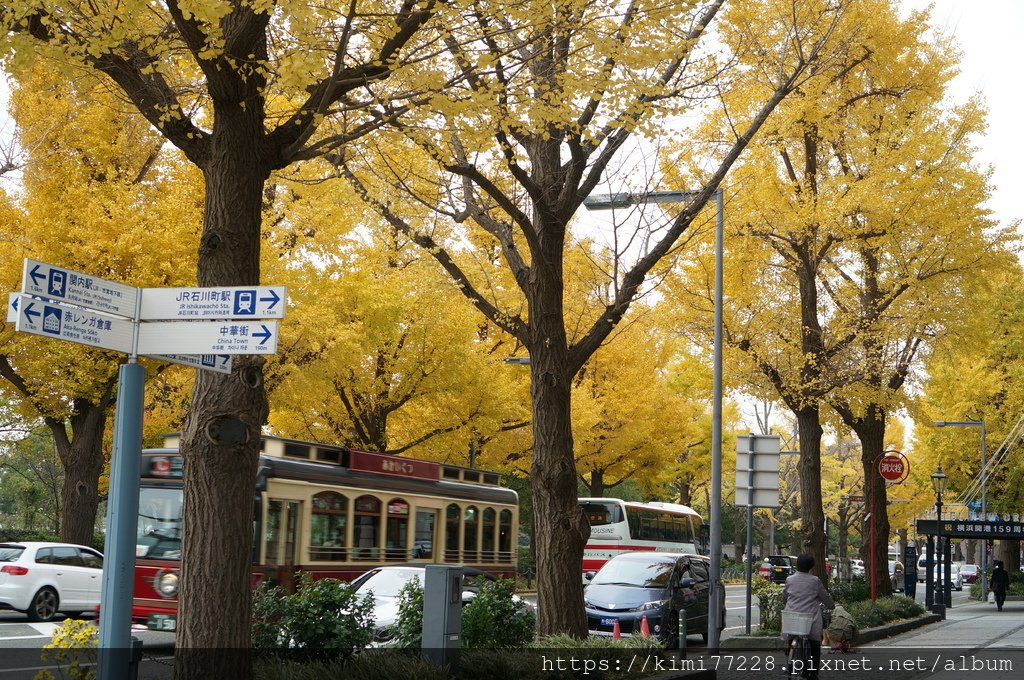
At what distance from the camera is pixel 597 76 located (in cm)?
980

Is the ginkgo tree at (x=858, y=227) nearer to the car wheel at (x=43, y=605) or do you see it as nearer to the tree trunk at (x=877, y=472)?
the tree trunk at (x=877, y=472)

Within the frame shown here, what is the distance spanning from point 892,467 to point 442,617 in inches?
612

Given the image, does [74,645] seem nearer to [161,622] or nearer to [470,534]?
[161,622]

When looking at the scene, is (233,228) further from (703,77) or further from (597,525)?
(597,525)

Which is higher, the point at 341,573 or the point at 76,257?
the point at 76,257

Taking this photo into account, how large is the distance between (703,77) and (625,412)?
26974mm

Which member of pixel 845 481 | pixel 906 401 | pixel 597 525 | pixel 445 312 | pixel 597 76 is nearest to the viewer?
pixel 597 76

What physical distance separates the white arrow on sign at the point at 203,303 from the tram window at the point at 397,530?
44.0 feet

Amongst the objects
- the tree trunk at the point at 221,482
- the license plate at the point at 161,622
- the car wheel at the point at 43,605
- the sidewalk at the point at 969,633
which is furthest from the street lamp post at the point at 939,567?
the tree trunk at the point at 221,482

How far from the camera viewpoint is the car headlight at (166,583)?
15297 mm

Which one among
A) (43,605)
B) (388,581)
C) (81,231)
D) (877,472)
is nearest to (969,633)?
(877,472)

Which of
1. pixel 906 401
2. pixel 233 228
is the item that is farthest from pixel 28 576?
pixel 906 401

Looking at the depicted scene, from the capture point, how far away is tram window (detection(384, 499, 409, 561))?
2000cm

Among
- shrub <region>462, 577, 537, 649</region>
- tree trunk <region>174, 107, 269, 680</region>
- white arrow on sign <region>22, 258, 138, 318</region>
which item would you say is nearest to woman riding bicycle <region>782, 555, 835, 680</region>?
shrub <region>462, 577, 537, 649</region>
